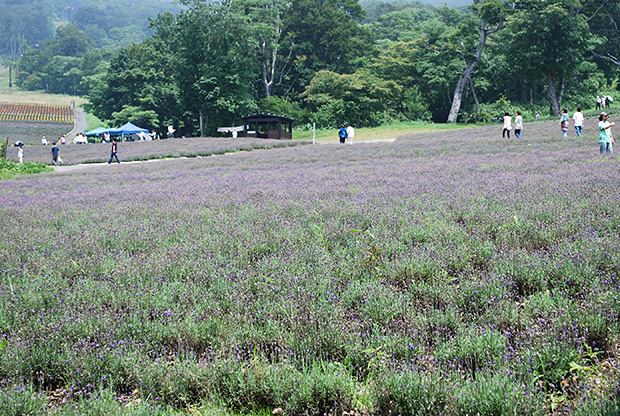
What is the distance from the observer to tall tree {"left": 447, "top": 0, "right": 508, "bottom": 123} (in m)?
48.9

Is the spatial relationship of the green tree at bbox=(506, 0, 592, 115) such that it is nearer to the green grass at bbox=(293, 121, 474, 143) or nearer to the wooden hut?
the green grass at bbox=(293, 121, 474, 143)

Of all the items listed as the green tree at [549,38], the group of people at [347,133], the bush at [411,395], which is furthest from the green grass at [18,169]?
the green tree at [549,38]

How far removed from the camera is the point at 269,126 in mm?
47781

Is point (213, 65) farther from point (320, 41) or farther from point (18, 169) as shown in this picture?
point (18, 169)

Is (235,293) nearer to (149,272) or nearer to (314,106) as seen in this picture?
(149,272)

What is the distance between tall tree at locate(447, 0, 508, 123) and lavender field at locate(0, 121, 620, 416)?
50.6 meters

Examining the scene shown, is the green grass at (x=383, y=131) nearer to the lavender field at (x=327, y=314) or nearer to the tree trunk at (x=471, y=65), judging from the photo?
the tree trunk at (x=471, y=65)

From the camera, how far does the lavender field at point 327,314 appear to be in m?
2.54

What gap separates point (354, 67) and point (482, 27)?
893 inches

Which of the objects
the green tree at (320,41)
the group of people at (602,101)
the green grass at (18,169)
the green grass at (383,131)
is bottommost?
A: the green grass at (18,169)

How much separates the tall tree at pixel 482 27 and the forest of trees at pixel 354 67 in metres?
0.14

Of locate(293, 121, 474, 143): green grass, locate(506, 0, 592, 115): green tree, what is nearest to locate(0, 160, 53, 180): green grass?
locate(293, 121, 474, 143): green grass

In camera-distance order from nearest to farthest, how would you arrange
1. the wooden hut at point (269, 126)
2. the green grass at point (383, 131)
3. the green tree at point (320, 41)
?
the wooden hut at point (269, 126) → the green grass at point (383, 131) → the green tree at point (320, 41)

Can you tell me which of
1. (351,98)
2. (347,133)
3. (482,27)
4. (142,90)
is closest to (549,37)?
(482,27)
